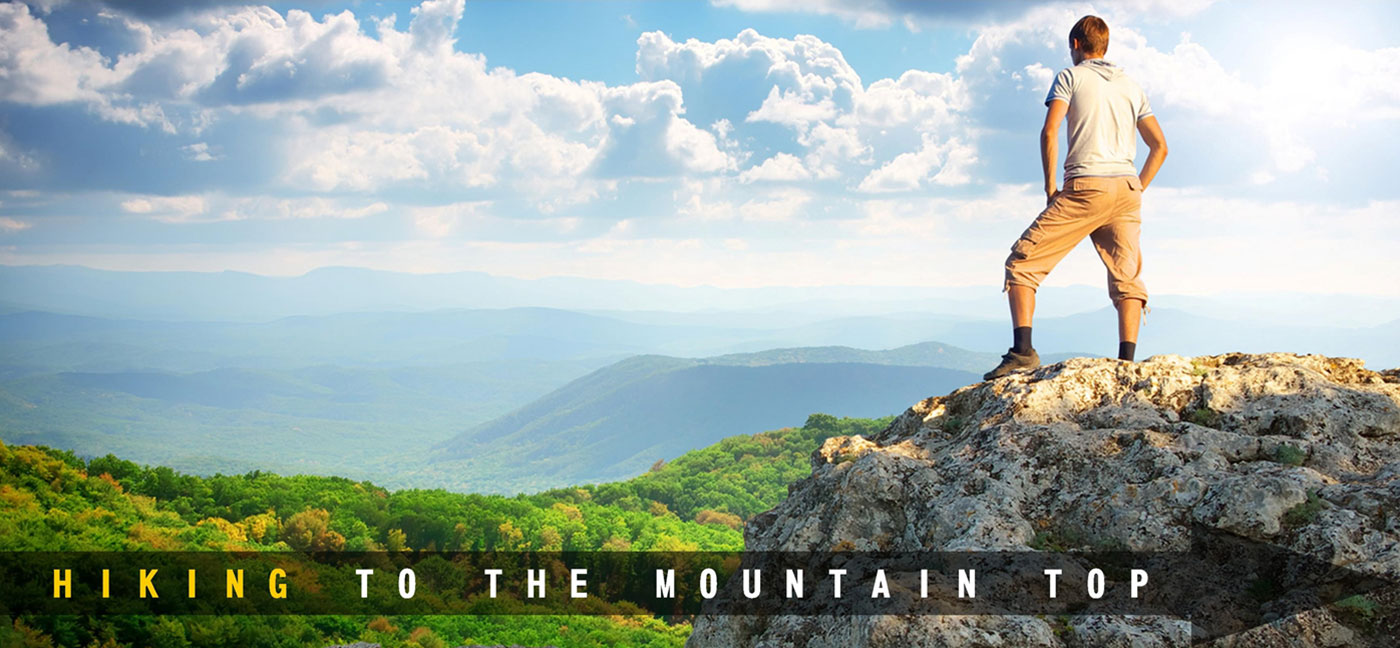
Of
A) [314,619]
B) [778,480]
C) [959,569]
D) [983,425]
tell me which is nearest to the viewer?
[959,569]

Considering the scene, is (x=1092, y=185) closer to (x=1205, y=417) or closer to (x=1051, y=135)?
(x=1051, y=135)

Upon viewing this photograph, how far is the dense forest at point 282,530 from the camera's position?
11625 mm

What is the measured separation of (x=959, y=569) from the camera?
541 centimetres

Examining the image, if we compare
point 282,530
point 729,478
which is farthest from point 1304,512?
point 729,478

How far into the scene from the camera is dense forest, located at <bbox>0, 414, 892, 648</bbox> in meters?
11.6

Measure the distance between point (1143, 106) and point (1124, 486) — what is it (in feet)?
14.2

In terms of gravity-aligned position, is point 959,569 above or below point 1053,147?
below

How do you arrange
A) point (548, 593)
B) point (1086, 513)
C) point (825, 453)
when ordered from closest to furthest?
point (1086, 513) < point (825, 453) < point (548, 593)

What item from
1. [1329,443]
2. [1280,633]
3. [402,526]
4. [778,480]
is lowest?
[778,480]

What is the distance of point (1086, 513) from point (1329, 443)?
1703 millimetres

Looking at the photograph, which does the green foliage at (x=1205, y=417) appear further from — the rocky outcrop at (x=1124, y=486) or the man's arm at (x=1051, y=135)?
the man's arm at (x=1051, y=135)

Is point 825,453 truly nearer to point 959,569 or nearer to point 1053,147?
point 959,569

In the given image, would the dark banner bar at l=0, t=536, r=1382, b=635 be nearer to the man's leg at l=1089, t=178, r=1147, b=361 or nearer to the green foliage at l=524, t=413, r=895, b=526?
the man's leg at l=1089, t=178, r=1147, b=361

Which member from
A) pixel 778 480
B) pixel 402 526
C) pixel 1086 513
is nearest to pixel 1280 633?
pixel 1086 513
